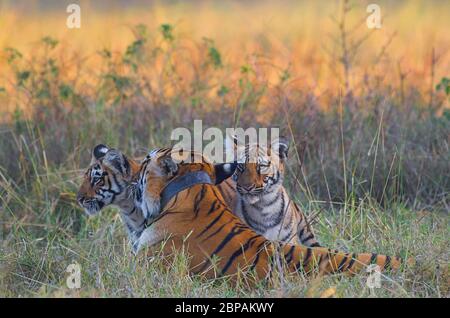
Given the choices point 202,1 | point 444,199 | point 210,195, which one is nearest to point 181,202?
point 210,195

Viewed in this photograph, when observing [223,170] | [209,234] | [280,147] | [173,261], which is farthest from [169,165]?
[280,147]

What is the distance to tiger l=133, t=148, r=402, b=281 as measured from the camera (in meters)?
4.88

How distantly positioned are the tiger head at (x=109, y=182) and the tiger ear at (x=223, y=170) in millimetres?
542

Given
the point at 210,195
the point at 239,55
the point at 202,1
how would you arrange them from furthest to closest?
1. the point at 202,1
2. the point at 239,55
3. the point at 210,195

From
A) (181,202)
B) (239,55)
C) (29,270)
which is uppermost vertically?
(239,55)

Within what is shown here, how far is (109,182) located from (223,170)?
75cm

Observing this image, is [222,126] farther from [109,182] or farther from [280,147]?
[109,182]

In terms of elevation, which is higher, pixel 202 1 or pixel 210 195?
pixel 202 1

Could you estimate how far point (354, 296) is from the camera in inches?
180

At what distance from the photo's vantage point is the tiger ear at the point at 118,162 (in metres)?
5.68

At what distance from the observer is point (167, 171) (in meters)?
5.42
